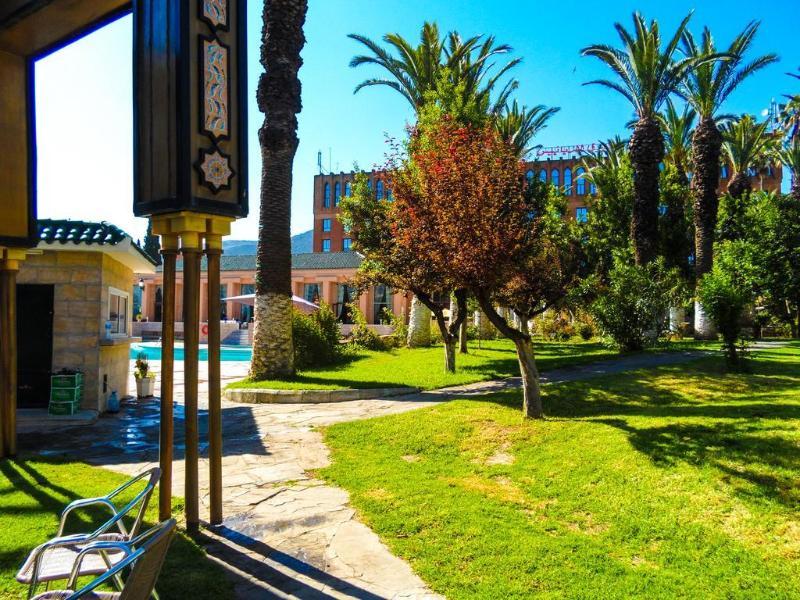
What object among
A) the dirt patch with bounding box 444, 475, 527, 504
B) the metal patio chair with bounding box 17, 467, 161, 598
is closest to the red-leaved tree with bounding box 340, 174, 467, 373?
the dirt patch with bounding box 444, 475, 527, 504

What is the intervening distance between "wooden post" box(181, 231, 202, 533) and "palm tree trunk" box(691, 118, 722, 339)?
2407 cm

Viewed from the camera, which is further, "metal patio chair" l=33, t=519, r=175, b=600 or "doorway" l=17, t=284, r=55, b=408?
"doorway" l=17, t=284, r=55, b=408

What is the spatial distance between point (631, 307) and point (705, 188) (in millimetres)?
11118

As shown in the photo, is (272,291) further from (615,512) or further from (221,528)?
(615,512)

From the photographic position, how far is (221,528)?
5043 millimetres

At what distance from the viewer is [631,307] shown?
17.4m

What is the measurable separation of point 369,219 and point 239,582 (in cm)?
1476

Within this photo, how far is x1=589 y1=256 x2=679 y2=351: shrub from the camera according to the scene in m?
17.3

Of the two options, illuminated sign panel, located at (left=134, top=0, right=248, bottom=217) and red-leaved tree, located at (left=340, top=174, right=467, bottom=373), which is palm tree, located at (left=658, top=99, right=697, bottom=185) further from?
illuminated sign panel, located at (left=134, top=0, right=248, bottom=217)

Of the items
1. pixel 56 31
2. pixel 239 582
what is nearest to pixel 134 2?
pixel 56 31

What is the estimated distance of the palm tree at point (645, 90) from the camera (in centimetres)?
2009

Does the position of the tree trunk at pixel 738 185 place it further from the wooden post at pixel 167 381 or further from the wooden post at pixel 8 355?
the wooden post at pixel 8 355

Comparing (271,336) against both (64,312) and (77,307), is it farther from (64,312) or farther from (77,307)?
(64,312)

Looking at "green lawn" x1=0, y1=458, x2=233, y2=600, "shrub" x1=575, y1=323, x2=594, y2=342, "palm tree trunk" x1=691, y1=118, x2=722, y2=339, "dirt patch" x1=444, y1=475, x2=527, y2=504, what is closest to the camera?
"green lawn" x1=0, y1=458, x2=233, y2=600
